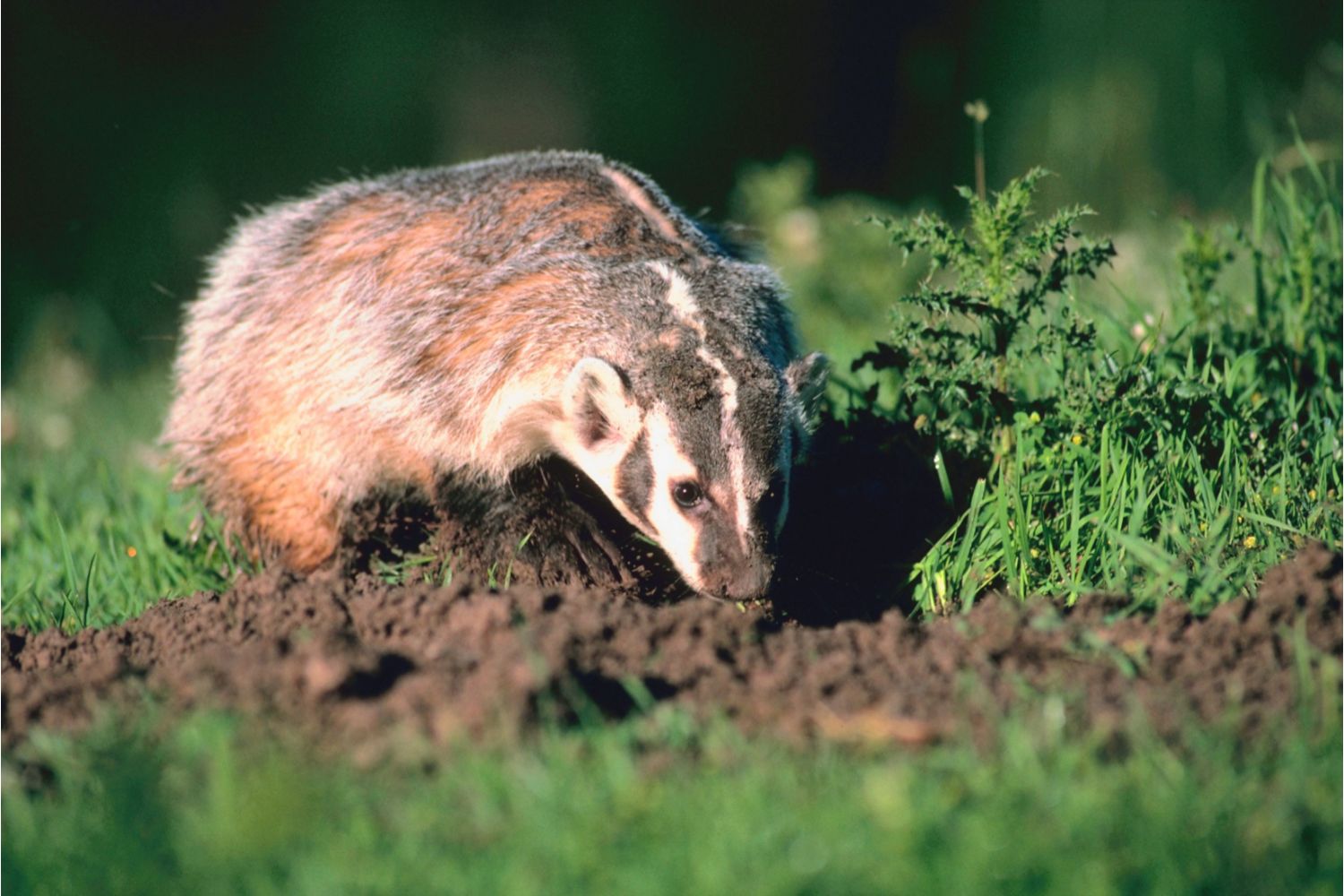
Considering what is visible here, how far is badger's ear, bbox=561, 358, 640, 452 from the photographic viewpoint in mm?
3352

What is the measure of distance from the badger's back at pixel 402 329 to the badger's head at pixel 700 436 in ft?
0.43

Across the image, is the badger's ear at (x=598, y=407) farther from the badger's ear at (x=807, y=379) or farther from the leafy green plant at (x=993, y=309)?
the leafy green plant at (x=993, y=309)

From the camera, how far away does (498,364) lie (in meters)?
3.62

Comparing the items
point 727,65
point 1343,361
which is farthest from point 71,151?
point 1343,361

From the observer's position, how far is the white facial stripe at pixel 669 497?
3312 millimetres

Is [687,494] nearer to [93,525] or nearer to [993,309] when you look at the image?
[993,309]

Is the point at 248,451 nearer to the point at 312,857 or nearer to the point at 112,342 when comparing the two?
the point at 312,857

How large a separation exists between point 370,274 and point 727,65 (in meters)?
8.08

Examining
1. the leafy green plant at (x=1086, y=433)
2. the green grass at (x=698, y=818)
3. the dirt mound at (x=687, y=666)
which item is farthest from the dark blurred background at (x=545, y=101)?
the green grass at (x=698, y=818)

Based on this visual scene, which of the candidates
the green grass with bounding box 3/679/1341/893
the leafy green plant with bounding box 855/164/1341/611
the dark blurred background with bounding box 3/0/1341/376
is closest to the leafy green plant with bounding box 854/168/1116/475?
the leafy green plant with bounding box 855/164/1341/611

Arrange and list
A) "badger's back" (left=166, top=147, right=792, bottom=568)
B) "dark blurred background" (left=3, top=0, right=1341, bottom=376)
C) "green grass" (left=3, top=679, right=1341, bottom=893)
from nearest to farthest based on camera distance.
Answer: "green grass" (left=3, top=679, right=1341, bottom=893) < "badger's back" (left=166, top=147, right=792, bottom=568) < "dark blurred background" (left=3, top=0, right=1341, bottom=376)

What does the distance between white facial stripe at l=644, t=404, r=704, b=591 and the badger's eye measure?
0.01 m

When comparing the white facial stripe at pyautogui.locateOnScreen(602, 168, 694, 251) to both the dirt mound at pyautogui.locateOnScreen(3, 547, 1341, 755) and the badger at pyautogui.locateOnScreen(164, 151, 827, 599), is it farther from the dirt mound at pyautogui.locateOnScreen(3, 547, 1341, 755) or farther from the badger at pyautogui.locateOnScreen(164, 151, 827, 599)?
the dirt mound at pyautogui.locateOnScreen(3, 547, 1341, 755)

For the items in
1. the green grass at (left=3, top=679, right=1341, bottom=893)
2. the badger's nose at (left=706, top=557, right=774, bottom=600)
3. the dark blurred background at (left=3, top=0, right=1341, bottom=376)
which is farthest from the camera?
the dark blurred background at (left=3, top=0, right=1341, bottom=376)
